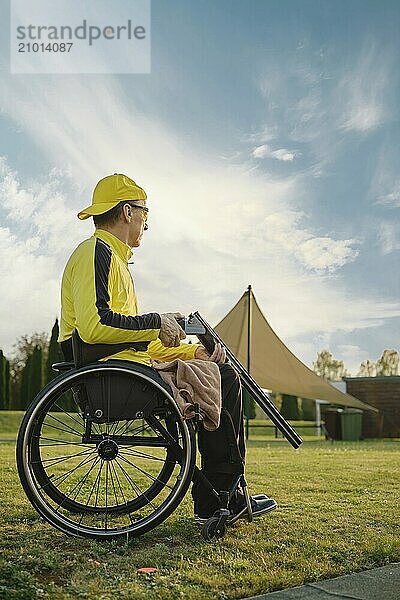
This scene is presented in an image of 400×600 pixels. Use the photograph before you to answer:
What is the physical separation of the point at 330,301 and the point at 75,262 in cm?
1169

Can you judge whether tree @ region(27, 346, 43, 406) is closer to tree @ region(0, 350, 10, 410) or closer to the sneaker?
tree @ region(0, 350, 10, 410)

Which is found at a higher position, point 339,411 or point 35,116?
point 35,116

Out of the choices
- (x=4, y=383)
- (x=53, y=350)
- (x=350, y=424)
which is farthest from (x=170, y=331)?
(x=4, y=383)

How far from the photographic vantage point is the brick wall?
1966 cm

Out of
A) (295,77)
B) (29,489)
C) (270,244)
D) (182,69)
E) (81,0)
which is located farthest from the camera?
(270,244)

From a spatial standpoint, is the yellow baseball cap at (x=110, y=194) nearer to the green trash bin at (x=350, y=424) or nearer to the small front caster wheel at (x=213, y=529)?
the small front caster wheel at (x=213, y=529)

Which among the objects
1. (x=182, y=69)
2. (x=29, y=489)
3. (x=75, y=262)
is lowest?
(x=29, y=489)

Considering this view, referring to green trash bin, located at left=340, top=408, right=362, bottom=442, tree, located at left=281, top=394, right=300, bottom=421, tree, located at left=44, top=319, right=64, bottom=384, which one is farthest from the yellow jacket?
tree, located at left=281, top=394, right=300, bottom=421

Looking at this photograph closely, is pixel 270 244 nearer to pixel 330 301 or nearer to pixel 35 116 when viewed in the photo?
pixel 330 301

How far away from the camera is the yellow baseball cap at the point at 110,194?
3.00 m

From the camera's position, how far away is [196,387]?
2.73m

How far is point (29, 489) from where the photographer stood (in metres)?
2.65

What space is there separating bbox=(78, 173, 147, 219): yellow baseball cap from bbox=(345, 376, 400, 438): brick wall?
17450mm

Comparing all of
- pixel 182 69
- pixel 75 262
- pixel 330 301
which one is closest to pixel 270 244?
pixel 330 301
